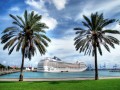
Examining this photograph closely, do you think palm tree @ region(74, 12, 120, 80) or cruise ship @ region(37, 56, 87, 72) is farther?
cruise ship @ region(37, 56, 87, 72)

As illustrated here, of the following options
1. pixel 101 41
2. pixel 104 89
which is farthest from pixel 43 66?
pixel 104 89

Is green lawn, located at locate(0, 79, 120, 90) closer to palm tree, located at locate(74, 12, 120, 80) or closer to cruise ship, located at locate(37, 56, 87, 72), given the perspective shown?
palm tree, located at locate(74, 12, 120, 80)

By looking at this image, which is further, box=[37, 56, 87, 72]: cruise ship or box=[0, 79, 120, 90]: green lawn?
box=[37, 56, 87, 72]: cruise ship

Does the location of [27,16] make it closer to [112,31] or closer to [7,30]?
[7,30]

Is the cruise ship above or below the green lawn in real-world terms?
above

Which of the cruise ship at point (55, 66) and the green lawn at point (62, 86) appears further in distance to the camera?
the cruise ship at point (55, 66)

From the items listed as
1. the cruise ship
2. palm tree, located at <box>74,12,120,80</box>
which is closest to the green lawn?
palm tree, located at <box>74,12,120,80</box>

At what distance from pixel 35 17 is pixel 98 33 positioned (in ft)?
37.5

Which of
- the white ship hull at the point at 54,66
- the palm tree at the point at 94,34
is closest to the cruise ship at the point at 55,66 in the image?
the white ship hull at the point at 54,66

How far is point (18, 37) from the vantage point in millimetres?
33062

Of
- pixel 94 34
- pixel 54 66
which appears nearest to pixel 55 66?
pixel 54 66

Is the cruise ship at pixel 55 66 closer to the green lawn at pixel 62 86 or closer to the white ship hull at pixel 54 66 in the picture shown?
the white ship hull at pixel 54 66

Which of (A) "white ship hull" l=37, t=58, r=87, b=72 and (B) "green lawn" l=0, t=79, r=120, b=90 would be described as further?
(A) "white ship hull" l=37, t=58, r=87, b=72

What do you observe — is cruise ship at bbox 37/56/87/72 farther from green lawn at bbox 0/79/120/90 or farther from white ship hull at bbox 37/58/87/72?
green lawn at bbox 0/79/120/90
